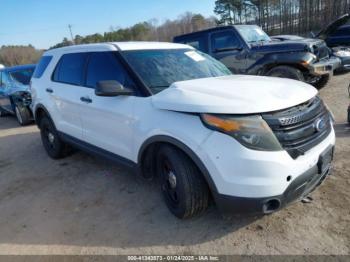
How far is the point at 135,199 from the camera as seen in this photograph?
3.54 metres

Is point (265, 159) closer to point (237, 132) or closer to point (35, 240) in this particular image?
point (237, 132)

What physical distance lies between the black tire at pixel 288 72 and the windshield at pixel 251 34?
48.1 inches

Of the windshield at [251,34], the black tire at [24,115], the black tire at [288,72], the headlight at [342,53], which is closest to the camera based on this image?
the black tire at [288,72]

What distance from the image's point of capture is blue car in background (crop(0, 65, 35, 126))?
8375 mm

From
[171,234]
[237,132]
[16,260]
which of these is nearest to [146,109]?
[237,132]

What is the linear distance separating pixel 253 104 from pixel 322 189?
159 cm

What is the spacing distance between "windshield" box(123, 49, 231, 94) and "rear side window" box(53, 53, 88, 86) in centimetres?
92

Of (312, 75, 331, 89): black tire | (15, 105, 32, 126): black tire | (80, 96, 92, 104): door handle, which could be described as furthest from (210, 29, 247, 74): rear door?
→ (15, 105, 32, 126): black tire

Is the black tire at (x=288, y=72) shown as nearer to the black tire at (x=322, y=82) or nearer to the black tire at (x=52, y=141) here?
the black tire at (x=322, y=82)

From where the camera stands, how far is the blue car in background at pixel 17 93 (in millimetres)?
8375

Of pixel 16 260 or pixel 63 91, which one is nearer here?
pixel 16 260

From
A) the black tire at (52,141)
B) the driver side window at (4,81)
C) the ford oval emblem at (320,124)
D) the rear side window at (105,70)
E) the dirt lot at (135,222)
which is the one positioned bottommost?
the dirt lot at (135,222)

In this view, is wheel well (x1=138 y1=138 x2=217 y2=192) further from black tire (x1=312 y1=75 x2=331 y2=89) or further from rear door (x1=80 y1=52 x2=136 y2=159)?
black tire (x1=312 y1=75 x2=331 y2=89)

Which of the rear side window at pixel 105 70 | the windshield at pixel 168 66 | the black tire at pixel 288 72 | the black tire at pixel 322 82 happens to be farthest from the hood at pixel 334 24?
the rear side window at pixel 105 70
